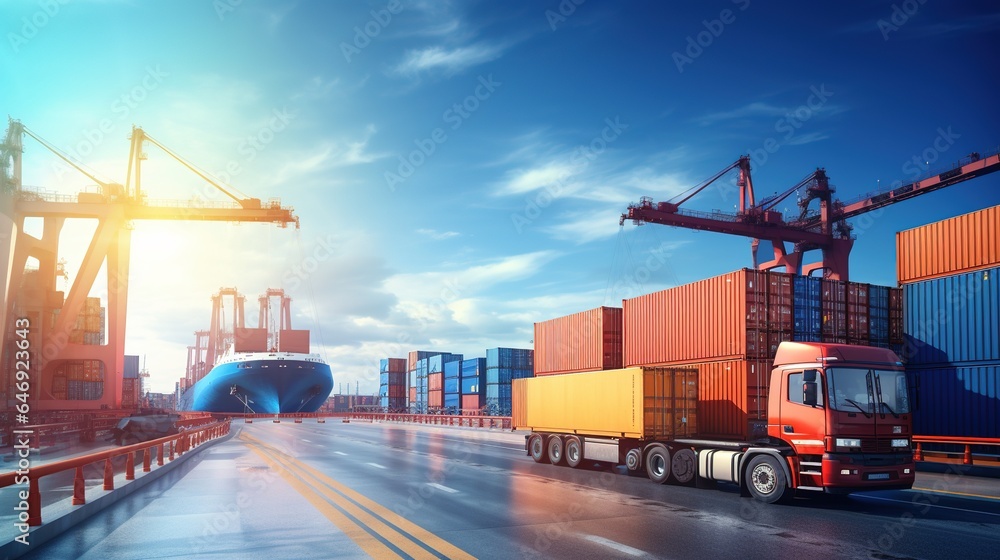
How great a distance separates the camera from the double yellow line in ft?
28.6

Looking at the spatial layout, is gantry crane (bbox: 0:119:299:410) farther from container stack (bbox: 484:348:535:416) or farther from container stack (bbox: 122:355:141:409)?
container stack (bbox: 484:348:535:416)

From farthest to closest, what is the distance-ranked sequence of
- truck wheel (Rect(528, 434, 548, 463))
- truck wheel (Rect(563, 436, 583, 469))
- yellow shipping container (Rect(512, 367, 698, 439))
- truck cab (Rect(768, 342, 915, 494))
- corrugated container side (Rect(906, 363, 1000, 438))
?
truck wheel (Rect(528, 434, 548, 463)) < truck wheel (Rect(563, 436, 583, 469)) < corrugated container side (Rect(906, 363, 1000, 438)) < yellow shipping container (Rect(512, 367, 698, 439)) < truck cab (Rect(768, 342, 915, 494))

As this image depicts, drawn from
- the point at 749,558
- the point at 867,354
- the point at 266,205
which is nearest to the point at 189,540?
the point at 749,558

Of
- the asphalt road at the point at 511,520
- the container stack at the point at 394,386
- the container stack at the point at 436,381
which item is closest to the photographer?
the asphalt road at the point at 511,520

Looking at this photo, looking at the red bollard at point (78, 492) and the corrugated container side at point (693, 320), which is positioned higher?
the corrugated container side at point (693, 320)

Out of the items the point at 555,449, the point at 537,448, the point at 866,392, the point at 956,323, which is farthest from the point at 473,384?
the point at 866,392

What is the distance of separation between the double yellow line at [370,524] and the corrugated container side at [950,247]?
68.1 ft

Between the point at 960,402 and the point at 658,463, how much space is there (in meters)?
11.1

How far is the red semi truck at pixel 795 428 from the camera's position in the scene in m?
12.9

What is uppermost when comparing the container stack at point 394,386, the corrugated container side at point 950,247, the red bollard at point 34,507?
the corrugated container side at point 950,247

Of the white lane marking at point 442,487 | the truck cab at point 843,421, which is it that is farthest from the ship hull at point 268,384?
the truck cab at point 843,421

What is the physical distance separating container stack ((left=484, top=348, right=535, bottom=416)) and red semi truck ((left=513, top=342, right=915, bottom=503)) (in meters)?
44.7

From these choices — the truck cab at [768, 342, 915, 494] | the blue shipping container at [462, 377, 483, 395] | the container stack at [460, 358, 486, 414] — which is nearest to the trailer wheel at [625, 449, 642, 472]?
the truck cab at [768, 342, 915, 494]

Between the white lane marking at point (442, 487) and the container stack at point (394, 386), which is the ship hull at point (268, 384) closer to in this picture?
the container stack at point (394, 386)
